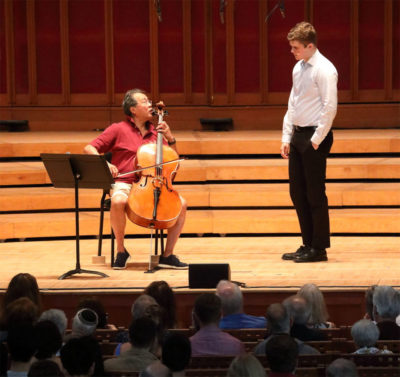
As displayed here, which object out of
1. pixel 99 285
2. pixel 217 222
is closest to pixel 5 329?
pixel 99 285

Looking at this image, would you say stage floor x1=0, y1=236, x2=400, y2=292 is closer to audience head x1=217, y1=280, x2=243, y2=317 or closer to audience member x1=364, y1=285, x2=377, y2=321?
audience member x1=364, y1=285, x2=377, y2=321

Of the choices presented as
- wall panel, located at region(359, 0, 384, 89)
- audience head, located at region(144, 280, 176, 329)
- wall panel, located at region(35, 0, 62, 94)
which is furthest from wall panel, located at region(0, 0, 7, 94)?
audience head, located at region(144, 280, 176, 329)

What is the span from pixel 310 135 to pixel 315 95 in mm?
224

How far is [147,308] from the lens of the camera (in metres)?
3.77

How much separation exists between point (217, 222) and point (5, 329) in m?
3.02

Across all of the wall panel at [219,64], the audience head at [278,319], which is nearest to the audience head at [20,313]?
the audience head at [278,319]

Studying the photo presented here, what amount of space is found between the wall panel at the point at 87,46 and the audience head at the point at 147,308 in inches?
207

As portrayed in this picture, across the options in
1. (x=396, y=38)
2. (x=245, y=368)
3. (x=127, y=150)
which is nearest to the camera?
(x=245, y=368)

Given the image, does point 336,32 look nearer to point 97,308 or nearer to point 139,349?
point 97,308

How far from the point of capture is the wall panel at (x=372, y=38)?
874cm

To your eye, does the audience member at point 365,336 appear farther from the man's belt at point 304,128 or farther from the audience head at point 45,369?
the man's belt at point 304,128

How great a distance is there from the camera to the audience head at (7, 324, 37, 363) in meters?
3.30

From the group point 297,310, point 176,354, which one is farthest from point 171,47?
point 176,354

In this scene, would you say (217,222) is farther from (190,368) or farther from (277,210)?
(190,368)
